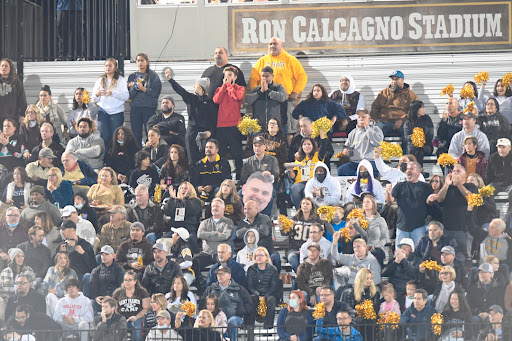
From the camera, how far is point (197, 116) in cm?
1881

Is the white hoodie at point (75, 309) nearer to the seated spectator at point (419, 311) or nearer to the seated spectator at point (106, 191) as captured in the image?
the seated spectator at point (106, 191)

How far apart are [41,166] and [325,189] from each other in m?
4.50

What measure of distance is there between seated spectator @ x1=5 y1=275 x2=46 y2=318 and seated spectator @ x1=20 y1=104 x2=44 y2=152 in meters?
3.54

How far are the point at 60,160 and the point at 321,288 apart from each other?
5.59 metres

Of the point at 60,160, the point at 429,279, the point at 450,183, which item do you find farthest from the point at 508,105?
the point at 60,160

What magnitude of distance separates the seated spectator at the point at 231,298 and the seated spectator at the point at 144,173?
9.46 ft

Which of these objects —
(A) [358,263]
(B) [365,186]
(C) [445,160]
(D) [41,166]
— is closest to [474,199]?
(C) [445,160]

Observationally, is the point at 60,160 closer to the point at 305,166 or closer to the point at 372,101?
the point at 305,166

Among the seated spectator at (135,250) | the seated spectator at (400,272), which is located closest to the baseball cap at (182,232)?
the seated spectator at (135,250)

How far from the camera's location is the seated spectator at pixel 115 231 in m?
17.0

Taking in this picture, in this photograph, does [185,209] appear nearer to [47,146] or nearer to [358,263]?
[358,263]

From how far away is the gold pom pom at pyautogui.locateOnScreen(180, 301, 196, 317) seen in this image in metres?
15.4

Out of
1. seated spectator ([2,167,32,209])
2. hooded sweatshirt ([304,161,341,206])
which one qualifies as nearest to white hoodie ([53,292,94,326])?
seated spectator ([2,167,32,209])

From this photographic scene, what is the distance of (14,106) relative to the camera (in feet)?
64.3
